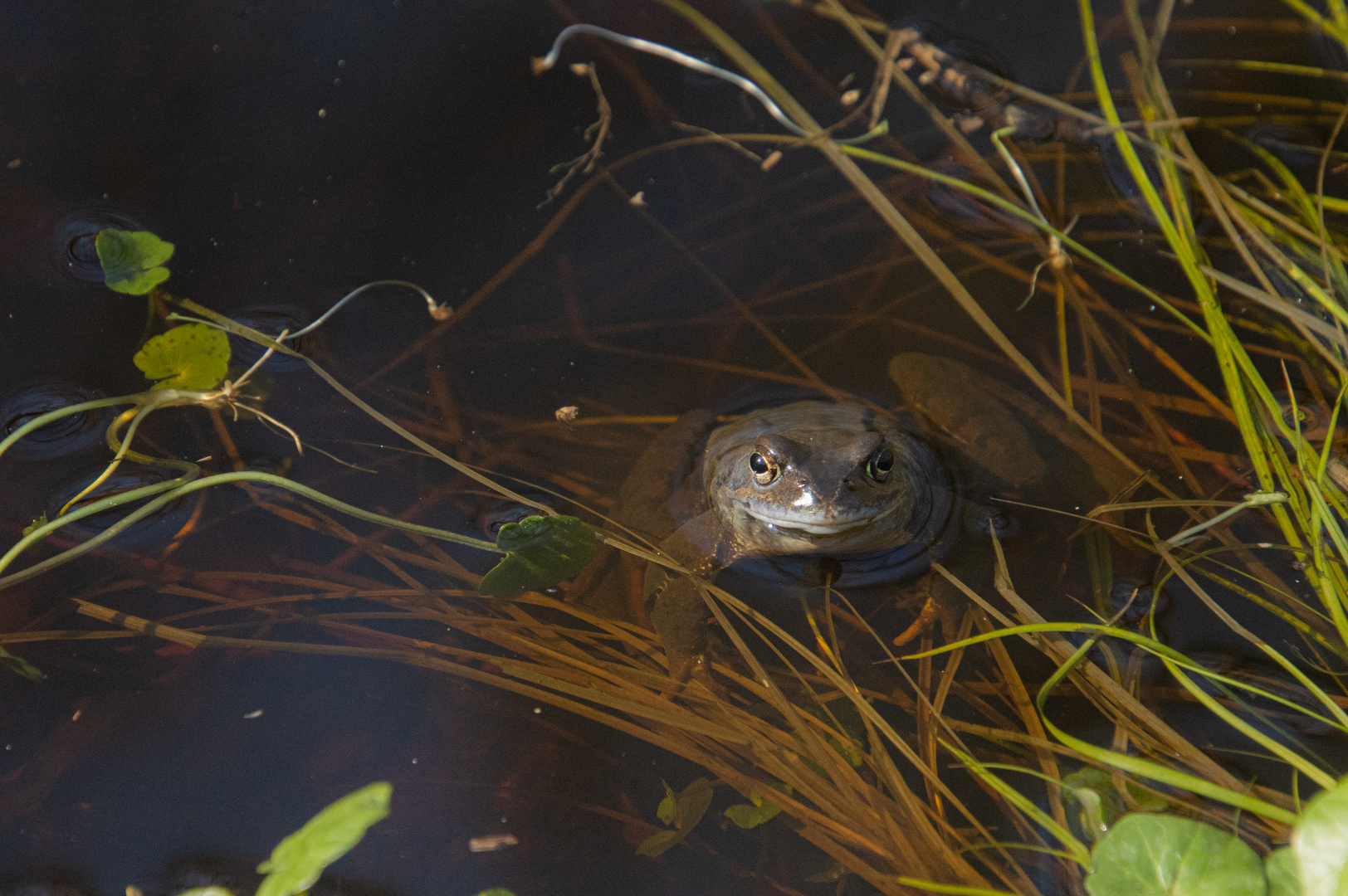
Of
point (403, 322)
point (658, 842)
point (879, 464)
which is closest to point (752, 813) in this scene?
point (658, 842)

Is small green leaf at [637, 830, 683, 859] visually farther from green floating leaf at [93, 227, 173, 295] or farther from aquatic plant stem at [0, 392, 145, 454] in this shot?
green floating leaf at [93, 227, 173, 295]

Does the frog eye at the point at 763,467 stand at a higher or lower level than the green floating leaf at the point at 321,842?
higher

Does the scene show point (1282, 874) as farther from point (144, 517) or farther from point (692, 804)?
point (144, 517)

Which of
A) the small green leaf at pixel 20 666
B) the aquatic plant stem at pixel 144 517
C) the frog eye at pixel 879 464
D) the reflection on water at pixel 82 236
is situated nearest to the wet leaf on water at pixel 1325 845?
the frog eye at pixel 879 464

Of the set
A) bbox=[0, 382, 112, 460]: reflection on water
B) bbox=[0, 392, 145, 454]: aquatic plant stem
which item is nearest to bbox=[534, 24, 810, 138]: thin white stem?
bbox=[0, 392, 145, 454]: aquatic plant stem

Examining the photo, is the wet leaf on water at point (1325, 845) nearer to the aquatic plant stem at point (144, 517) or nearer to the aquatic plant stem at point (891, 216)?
the aquatic plant stem at point (891, 216)

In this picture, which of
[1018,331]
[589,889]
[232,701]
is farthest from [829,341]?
[232,701]
